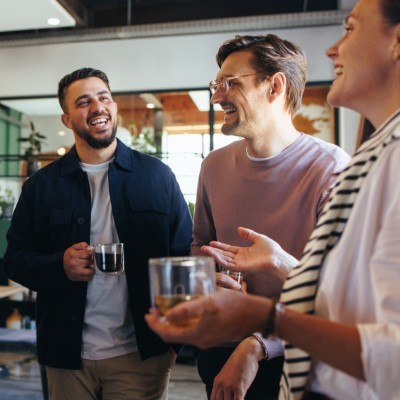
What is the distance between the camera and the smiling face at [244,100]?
6.07 feet

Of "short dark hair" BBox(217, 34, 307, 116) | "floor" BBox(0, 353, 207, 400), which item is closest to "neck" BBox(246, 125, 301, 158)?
"short dark hair" BBox(217, 34, 307, 116)

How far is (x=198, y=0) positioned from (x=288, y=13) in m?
1.09

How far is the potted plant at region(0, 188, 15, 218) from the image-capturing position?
230 inches

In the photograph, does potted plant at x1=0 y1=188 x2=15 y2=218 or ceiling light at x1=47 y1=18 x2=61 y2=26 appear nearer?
ceiling light at x1=47 y1=18 x2=61 y2=26

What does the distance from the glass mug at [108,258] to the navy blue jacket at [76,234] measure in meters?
0.24

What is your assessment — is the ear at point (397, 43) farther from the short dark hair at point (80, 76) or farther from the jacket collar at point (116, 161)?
the short dark hair at point (80, 76)

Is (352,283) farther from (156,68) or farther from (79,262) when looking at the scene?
(156,68)

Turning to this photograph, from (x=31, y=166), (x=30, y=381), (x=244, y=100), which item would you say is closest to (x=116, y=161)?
(x=244, y=100)

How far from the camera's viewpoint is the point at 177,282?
3.10 ft

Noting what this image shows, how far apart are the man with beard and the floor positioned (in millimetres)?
2515

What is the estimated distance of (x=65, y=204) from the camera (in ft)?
7.09

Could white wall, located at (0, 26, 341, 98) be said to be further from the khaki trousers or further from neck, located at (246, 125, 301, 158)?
the khaki trousers

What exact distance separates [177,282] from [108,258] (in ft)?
3.04

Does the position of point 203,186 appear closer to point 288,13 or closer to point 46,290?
point 46,290
